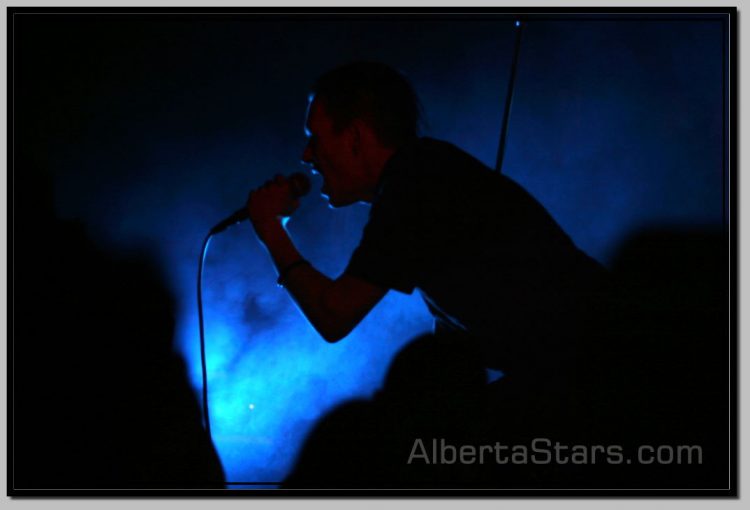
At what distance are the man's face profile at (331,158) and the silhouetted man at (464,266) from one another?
87 mm

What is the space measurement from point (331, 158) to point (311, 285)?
0.37 meters

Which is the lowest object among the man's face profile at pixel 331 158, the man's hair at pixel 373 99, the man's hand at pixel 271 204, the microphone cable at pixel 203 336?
the microphone cable at pixel 203 336

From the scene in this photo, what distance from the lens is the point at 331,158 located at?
5.94 ft

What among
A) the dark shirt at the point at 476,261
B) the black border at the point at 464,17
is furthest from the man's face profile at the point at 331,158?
the black border at the point at 464,17

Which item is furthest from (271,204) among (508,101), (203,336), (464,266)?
(508,101)

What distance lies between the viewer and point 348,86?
183cm

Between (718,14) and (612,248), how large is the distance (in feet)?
2.50

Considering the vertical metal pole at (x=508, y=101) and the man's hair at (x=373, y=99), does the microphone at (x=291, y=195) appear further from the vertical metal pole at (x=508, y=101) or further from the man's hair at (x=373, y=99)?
the vertical metal pole at (x=508, y=101)

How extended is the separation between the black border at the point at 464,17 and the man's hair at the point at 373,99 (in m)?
0.18

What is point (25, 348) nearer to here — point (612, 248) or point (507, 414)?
point (507, 414)

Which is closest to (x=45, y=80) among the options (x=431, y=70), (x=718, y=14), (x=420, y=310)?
(x=431, y=70)

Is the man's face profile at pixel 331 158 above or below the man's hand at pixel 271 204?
above

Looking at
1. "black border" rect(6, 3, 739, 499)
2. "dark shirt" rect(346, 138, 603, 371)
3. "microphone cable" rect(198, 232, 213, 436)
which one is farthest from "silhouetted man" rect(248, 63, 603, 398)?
"black border" rect(6, 3, 739, 499)

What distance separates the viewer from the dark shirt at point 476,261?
5.64 ft
